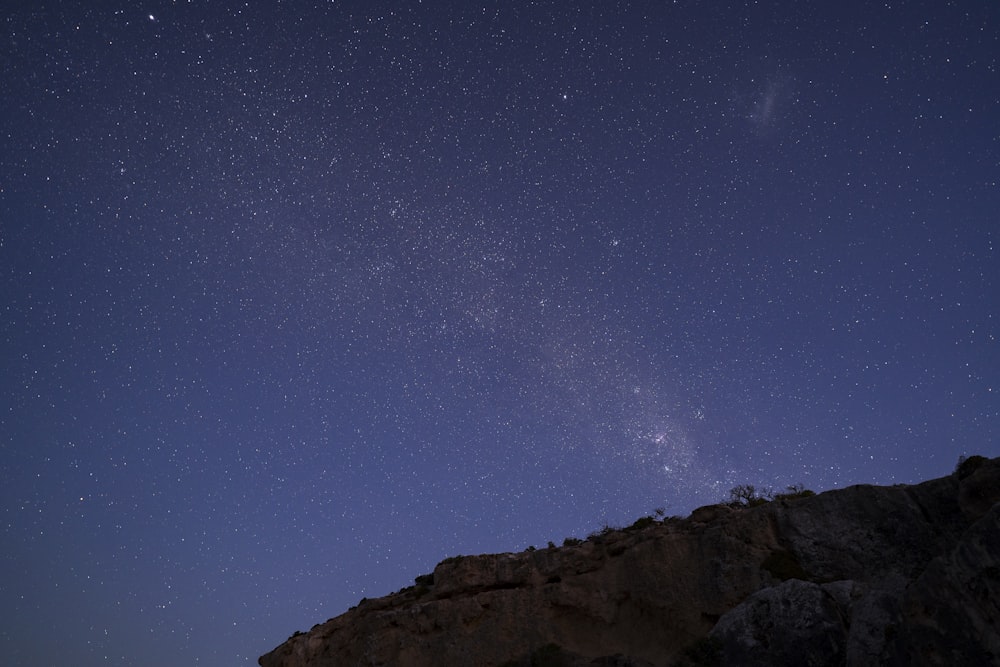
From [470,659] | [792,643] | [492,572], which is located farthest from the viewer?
[492,572]

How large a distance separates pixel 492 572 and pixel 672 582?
28.8 ft

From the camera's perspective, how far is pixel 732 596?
21625 mm

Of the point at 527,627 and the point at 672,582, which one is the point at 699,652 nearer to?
the point at 672,582

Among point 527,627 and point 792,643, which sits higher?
point 527,627

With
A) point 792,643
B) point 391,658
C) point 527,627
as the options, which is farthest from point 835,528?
point 391,658

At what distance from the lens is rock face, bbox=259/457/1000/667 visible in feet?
35.0

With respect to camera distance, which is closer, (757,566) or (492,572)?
(757,566)

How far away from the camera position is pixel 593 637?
80.4 feet

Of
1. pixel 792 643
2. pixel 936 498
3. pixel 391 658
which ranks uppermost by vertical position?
pixel 391 658

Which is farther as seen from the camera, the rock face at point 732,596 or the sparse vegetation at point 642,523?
the sparse vegetation at point 642,523

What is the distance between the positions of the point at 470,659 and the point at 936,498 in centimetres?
1854

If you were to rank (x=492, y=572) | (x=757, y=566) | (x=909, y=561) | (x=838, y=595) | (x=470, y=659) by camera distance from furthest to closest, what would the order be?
1. (x=492, y=572)
2. (x=470, y=659)
3. (x=757, y=566)
4. (x=909, y=561)
5. (x=838, y=595)

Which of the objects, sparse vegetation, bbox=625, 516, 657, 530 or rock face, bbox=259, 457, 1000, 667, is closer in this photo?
rock face, bbox=259, 457, 1000, 667

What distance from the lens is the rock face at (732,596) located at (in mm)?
10656
